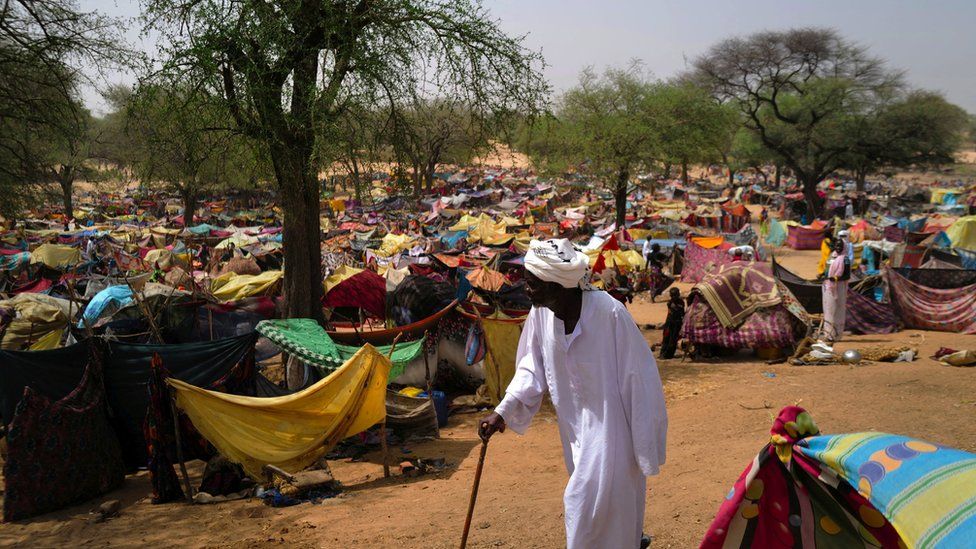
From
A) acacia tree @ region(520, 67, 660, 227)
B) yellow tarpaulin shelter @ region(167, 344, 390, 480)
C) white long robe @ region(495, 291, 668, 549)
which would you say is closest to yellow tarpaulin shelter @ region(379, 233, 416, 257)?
acacia tree @ region(520, 67, 660, 227)

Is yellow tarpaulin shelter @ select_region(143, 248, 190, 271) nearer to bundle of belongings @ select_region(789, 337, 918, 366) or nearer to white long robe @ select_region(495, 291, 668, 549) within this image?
bundle of belongings @ select_region(789, 337, 918, 366)

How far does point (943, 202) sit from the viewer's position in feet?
129

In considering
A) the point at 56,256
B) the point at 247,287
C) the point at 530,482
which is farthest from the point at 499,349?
the point at 56,256

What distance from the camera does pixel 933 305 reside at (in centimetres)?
1102

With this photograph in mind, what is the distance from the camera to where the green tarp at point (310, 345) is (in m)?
7.27

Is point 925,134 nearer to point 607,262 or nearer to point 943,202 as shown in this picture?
point 943,202

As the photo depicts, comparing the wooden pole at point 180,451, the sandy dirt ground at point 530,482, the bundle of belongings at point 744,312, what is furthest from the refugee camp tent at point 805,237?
the wooden pole at point 180,451

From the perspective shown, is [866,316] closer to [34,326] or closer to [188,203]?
[34,326]

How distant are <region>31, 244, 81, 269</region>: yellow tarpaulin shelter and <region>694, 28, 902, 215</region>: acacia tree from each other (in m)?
26.5

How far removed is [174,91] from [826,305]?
884 cm

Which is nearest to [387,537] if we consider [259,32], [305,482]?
[305,482]

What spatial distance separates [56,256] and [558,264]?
66.2 feet

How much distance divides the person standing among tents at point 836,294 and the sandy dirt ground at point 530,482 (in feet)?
4.66

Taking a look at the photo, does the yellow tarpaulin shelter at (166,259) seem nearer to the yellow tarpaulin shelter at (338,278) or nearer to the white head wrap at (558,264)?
the yellow tarpaulin shelter at (338,278)
